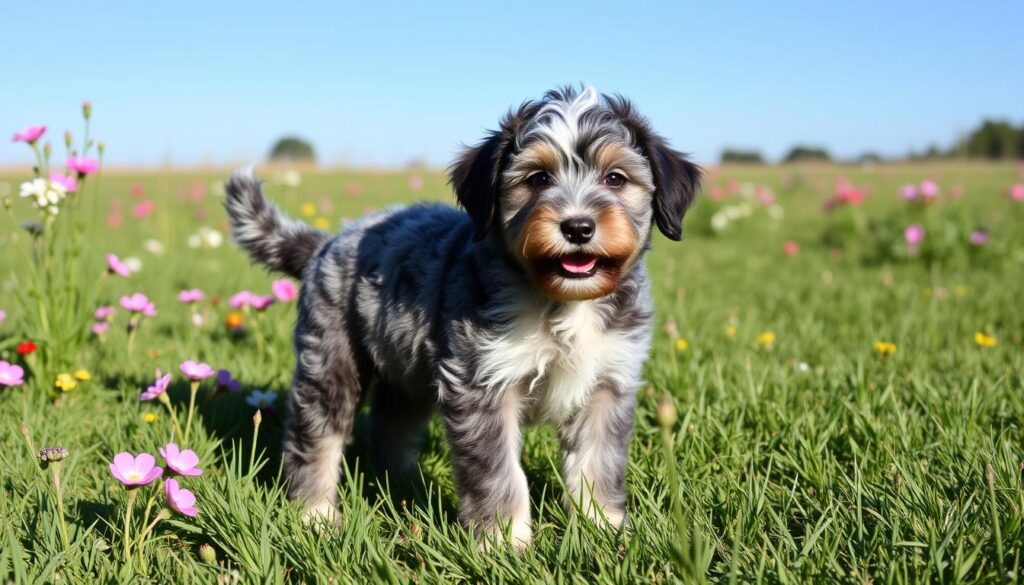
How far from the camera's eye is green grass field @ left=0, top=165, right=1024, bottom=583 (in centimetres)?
268

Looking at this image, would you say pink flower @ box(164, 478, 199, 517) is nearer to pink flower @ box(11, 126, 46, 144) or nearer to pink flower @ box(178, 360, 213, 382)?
pink flower @ box(178, 360, 213, 382)

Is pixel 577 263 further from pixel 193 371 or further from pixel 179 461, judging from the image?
pixel 193 371

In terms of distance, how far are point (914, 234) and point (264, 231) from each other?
7.42 meters

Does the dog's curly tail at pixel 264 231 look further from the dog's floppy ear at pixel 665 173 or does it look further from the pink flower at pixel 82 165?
the dog's floppy ear at pixel 665 173

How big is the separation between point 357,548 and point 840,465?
2.07 metres

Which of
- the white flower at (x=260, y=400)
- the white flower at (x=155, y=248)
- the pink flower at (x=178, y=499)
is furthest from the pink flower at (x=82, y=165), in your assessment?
the white flower at (x=155, y=248)

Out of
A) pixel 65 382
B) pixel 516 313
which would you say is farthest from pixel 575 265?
pixel 65 382

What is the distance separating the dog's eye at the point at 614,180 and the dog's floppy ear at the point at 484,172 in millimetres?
429

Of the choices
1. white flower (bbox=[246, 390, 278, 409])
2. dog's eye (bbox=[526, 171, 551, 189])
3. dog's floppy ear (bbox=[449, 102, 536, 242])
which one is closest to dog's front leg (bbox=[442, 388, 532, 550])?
dog's floppy ear (bbox=[449, 102, 536, 242])

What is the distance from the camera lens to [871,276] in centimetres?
877

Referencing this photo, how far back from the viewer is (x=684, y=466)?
353 cm

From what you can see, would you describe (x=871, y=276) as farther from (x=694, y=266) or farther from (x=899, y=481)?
(x=899, y=481)

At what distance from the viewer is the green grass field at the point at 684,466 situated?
2.68m

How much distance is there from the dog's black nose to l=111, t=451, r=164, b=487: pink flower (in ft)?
5.24
